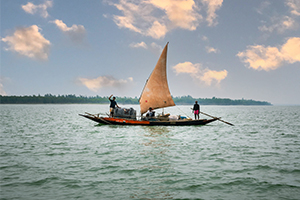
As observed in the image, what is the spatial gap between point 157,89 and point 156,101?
1.56m

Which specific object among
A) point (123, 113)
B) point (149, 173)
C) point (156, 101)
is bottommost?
point (149, 173)

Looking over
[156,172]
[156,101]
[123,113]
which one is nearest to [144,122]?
[123,113]

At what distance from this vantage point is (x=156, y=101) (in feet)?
106

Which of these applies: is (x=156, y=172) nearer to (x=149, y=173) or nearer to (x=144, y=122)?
(x=149, y=173)

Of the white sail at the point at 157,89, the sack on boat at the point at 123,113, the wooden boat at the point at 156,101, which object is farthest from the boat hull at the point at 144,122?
the white sail at the point at 157,89

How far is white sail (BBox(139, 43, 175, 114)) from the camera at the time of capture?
103ft

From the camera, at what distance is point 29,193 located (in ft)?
27.9

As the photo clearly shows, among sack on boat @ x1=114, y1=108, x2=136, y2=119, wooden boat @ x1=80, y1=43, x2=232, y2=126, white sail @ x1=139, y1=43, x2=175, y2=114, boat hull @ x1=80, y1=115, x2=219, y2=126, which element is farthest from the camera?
white sail @ x1=139, y1=43, x2=175, y2=114

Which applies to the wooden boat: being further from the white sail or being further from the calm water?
the calm water

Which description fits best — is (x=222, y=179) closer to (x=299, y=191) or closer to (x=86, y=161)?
(x=299, y=191)

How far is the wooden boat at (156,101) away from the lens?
30109 mm

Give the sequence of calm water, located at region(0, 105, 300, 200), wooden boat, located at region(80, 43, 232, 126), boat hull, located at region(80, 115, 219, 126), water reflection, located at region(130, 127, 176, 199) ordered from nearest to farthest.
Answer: water reflection, located at region(130, 127, 176, 199)
calm water, located at region(0, 105, 300, 200)
boat hull, located at region(80, 115, 219, 126)
wooden boat, located at region(80, 43, 232, 126)

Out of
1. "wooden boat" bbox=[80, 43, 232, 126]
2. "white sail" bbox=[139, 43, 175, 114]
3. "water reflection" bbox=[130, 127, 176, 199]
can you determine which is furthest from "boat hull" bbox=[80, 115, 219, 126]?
"water reflection" bbox=[130, 127, 176, 199]

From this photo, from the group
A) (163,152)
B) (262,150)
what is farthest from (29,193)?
(262,150)
